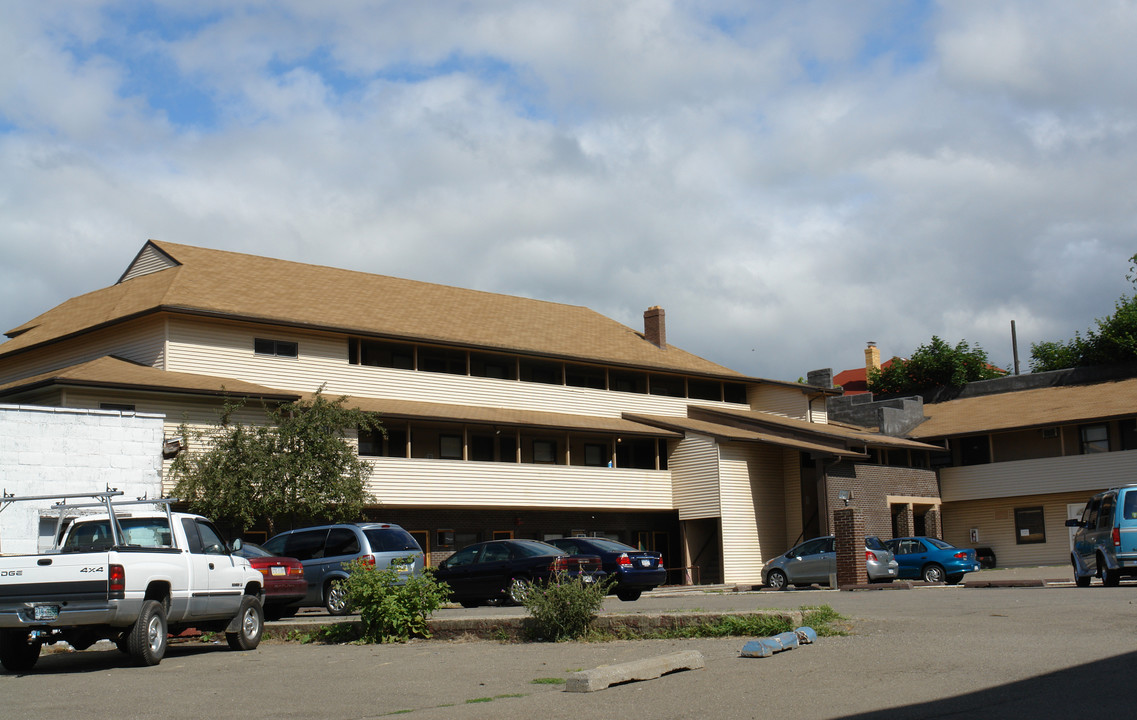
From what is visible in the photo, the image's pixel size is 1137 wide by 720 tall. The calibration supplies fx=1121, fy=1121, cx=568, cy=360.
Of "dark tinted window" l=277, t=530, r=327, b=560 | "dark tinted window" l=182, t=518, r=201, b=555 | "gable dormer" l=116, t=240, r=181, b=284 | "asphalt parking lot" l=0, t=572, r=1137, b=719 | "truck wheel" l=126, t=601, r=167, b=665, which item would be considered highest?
"gable dormer" l=116, t=240, r=181, b=284

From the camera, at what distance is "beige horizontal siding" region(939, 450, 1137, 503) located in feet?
138

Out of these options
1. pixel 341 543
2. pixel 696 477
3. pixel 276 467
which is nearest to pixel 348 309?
pixel 276 467

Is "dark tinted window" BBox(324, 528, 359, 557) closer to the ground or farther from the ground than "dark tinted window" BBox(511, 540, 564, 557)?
farther from the ground

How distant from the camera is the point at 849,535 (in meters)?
25.2

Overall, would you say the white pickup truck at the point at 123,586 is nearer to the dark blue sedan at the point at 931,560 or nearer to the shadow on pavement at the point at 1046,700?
the shadow on pavement at the point at 1046,700

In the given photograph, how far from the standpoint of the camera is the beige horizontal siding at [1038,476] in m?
42.1

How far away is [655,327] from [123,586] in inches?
1406

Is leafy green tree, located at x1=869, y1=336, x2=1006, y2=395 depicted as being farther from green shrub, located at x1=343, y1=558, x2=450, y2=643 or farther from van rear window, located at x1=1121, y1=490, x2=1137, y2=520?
green shrub, located at x1=343, y1=558, x2=450, y2=643

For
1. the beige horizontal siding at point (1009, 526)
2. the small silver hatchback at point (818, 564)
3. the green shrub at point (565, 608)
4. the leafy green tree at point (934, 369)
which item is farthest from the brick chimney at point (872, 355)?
the green shrub at point (565, 608)

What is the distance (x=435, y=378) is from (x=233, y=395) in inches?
346

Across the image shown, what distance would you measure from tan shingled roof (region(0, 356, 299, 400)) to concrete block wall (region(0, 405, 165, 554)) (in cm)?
238

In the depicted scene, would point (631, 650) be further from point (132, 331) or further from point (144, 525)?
point (132, 331)

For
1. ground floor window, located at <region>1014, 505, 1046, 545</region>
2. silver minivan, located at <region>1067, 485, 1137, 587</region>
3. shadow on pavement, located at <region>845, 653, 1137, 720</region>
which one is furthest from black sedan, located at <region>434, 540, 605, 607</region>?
ground floor window, located at <region>1014, 505, 1046, 545</region>

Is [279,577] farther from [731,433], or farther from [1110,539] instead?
[731,433]
